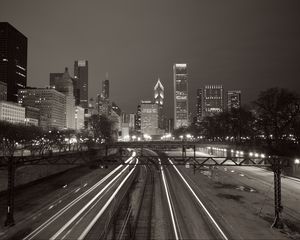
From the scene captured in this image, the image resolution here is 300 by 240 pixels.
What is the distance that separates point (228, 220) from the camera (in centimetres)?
3550

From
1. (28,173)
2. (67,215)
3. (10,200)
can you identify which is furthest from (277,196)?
(28,173)

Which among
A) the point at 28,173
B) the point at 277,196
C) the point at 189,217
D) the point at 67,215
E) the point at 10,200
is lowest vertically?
the point at 67,215

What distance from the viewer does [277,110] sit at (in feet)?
277

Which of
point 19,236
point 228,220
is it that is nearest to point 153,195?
point 228,220

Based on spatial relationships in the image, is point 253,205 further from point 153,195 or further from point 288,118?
point 288,118

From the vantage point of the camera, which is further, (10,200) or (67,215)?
(67,215)

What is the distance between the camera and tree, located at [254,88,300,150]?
83.3 m

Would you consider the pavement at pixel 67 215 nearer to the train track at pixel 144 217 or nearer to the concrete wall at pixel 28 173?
the train track at pixel 144 217

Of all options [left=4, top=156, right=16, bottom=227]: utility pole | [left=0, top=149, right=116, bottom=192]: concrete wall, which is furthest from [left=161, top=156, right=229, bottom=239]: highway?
[left=0, top=149, right=116, bottom=192]: concrete wall

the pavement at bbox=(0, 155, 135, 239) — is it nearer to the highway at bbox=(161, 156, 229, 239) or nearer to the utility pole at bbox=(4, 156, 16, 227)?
the utility pole at bbox=(4, 156, 16, 227)

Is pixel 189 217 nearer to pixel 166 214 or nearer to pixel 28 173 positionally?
pixel 166 214

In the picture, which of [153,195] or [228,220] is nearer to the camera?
[228,220]

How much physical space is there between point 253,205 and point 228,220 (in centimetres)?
984

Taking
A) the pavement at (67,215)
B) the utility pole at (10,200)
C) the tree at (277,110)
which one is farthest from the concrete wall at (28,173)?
the tree at (277,110)
